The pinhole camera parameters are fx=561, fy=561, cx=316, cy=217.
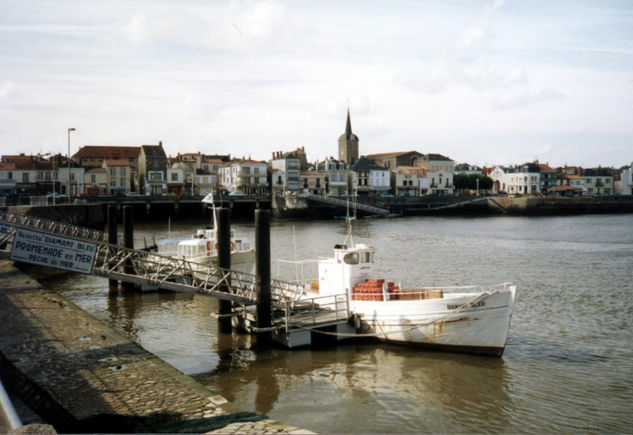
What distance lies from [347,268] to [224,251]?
4557mm

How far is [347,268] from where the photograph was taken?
20828 millimetres

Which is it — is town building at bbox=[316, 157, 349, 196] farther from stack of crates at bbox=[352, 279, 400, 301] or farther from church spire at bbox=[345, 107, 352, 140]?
stack of crates at bbox=[352, 279, 400, 301]

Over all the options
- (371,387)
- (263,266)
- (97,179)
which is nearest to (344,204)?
(97,179)

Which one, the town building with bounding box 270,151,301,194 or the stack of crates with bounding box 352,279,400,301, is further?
the town building with bounding box 270,151,301,194

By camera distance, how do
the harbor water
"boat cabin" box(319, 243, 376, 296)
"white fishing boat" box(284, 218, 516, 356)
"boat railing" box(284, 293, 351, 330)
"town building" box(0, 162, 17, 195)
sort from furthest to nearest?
"town building" box(0, 162, 17, 195) < "boat cabin" box(319, 243, 376, 296) < "boat railing" box(284, 293, 351, 330) < "white fishing boat" box(284, 218, 516, 356) < the harbor water

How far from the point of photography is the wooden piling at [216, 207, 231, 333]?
1958 cm

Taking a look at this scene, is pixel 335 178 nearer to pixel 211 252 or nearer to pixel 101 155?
pixel 101 155

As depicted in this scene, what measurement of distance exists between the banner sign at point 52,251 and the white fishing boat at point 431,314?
890cm

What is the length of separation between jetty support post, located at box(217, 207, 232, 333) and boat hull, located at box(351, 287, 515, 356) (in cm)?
530

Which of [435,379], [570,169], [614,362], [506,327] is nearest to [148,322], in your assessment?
[435,379]

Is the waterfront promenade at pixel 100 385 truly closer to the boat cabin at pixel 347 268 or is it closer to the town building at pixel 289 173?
the boat cabin at pixel 347 268

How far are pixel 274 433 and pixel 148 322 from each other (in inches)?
581

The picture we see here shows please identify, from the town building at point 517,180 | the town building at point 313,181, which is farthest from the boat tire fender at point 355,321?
the town building at point 517,180

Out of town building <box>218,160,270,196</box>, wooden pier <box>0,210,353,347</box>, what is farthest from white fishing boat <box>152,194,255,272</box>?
town building <box>218,160,270,196</box>
